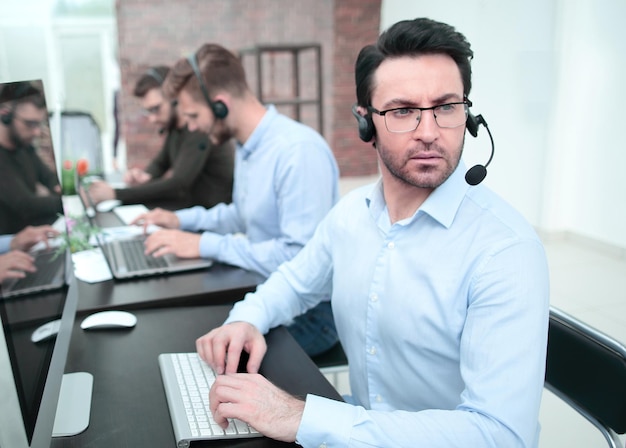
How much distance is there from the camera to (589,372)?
1.01m

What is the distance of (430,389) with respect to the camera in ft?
3.09

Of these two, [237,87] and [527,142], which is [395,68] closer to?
[237,87]

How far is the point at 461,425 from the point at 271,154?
1162 millimetres

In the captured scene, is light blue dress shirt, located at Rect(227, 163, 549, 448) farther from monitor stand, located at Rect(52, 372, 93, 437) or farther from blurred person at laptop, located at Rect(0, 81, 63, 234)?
blurred person at laptop, located at Rect(0, 81, 63, 234)

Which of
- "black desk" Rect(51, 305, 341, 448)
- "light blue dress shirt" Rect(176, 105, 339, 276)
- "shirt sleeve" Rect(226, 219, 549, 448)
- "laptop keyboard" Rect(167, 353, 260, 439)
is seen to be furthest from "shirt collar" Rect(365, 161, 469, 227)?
"light blue dress shirt" Rect(176, 105, 339, 276)

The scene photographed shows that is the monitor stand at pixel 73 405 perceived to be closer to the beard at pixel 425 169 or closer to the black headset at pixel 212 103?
the beard at pixel 425 169

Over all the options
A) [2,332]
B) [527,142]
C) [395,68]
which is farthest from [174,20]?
[2,332]

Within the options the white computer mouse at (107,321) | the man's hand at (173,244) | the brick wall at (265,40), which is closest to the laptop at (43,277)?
the white computer mouse at (107,321)

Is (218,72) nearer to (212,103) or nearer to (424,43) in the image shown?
(212,103)

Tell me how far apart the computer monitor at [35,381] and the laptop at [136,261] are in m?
0.49

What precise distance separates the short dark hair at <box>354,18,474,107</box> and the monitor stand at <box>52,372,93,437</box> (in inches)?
29.6

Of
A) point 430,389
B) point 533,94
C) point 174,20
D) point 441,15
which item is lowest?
point 430,389

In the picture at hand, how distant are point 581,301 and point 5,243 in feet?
7.26

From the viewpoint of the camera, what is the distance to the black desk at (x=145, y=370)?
0.81 metres
